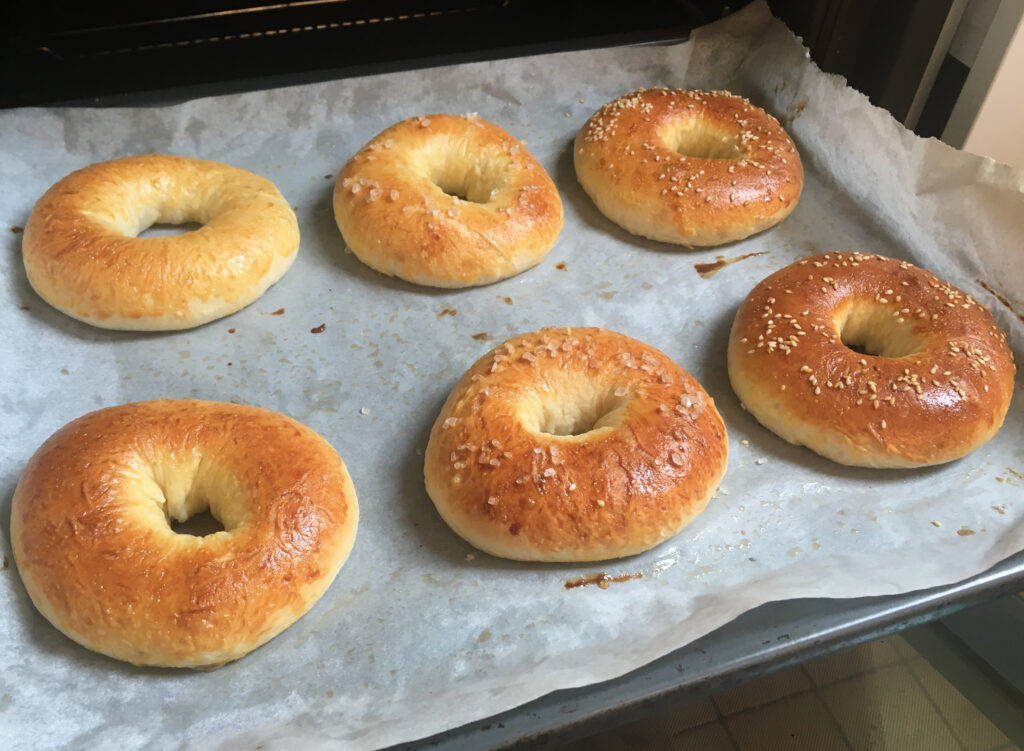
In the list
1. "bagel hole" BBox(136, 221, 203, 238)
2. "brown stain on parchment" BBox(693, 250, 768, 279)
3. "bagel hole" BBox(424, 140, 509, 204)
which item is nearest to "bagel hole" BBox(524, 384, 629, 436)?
"brown stain on parchment" BBox(693, 250, 768, 279)

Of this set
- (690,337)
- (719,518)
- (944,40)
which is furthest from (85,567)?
(944,40)

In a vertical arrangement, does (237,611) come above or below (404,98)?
below

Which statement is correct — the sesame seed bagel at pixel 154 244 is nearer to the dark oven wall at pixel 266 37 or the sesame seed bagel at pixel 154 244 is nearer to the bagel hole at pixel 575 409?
the dark oven wall at pixel 266 37

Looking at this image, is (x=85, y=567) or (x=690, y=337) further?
(x=690, y=337)

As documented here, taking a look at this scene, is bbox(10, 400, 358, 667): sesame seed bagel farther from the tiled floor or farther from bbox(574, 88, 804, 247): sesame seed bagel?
bbox(574, 88, 804, 247): sesame seed bagel

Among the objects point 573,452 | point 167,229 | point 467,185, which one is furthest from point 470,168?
point 573,452

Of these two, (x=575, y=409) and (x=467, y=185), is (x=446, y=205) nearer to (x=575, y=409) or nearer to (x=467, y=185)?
(x=467, y=185)

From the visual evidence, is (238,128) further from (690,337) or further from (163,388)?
(690,337)
